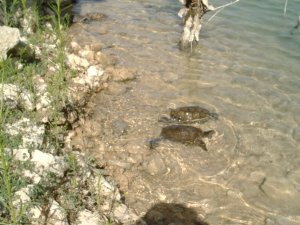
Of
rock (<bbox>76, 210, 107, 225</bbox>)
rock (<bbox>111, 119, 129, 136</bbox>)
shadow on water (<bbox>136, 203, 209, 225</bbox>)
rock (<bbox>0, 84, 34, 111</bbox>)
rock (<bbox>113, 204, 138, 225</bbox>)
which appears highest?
rock (<bbox>0, 84, 34, 111</bbox>)

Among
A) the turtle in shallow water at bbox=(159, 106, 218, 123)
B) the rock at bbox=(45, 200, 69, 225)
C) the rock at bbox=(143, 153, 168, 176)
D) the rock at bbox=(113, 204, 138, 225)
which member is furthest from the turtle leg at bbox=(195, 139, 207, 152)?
the rock at bbox=(45, 200, 69, 225)

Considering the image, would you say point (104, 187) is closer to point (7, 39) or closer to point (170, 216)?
point (170, 216)

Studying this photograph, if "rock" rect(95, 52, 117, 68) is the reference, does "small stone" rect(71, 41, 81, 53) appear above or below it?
above

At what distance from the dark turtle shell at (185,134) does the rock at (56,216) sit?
6.36 feet

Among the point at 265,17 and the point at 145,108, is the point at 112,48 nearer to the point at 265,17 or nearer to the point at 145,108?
the point at 145,108

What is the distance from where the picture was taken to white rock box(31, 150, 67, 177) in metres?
3.87

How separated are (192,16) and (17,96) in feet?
12.4

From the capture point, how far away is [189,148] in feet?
16.4

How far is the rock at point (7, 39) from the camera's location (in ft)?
16.7

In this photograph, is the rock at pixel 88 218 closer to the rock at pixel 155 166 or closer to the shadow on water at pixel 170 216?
the shadow on water at pixel 170 216

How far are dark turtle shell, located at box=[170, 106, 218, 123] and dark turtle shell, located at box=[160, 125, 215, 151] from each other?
0.23 meters

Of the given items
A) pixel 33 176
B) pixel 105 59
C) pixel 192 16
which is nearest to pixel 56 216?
pixel 33 176

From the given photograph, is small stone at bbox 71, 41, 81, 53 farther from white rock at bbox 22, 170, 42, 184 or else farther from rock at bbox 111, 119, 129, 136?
white rock at bbox 22, 170, 42, 184

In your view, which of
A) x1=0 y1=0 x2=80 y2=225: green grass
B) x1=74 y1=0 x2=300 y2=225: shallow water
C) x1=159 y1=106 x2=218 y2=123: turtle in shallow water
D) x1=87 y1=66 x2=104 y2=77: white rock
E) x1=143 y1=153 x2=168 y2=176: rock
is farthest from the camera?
x1=87 y1=66 x2=104 y2=77: white rock
